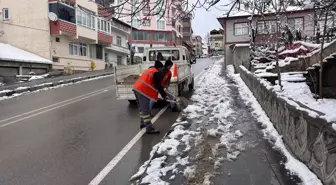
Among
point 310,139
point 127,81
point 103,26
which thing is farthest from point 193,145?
point 103,26

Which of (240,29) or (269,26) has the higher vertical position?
(240,29)

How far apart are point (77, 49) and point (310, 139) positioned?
33.6 metres

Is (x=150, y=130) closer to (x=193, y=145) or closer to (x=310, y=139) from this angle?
(x=193, y=145)

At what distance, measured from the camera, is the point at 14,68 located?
25.9m

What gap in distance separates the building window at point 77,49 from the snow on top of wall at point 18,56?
4.87m

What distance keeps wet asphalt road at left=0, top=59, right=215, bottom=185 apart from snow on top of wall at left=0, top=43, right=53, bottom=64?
15336 millimetres

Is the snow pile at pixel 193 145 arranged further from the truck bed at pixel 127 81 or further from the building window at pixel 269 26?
the building window at pixel 269 26

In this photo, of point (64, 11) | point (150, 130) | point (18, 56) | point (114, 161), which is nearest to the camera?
point (114, 161)

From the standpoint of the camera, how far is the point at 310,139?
456 centimetres

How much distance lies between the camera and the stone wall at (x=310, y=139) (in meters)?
3.80

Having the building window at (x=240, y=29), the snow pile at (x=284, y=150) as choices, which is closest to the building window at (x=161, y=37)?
the building window at (x=240, y=29)

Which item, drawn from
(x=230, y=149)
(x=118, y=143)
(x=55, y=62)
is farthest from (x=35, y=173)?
(x=55, y=62)

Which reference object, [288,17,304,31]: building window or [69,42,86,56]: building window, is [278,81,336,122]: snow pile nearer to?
[288,17,304,31]: building window

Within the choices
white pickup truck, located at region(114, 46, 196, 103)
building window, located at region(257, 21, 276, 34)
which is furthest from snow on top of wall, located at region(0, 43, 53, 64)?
building window, located at region(257, 21, 276, 34)
